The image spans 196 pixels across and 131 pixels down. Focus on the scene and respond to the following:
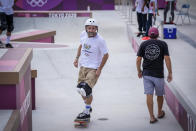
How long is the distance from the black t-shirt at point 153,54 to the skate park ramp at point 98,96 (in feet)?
2.73

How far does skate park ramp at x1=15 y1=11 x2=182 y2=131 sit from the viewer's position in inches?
285

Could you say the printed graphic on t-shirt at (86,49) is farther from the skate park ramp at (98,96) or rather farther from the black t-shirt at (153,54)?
the skate park ramp at (98,96)

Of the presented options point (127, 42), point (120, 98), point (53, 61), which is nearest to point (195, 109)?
point (120, 98)

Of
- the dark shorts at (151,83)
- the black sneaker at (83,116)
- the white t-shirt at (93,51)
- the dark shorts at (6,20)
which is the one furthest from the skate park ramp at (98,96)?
the dark shorts at (6,20)

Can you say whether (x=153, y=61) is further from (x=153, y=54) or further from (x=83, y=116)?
(x=83, y=116)

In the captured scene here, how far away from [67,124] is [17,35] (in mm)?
10338

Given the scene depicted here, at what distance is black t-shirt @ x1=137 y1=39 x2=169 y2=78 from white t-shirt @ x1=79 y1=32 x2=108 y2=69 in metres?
0.60

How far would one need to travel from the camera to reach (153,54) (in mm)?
6949

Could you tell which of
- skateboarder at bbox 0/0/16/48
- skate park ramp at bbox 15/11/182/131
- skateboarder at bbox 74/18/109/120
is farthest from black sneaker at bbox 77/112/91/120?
skateboarder at bbox 0/0/16/48

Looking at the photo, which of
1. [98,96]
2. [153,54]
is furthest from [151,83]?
[98,96]

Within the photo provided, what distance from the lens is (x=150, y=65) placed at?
23.0 feet

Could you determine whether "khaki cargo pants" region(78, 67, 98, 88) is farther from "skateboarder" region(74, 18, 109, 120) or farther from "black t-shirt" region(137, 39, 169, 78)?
"black t-shirt" region(137, 39, 169, 78)

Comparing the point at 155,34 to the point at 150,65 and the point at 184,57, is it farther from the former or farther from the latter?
the point at 184,57

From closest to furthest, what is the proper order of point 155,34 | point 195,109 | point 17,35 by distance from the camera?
point 195,109 → point 155,34 → point 17,35
